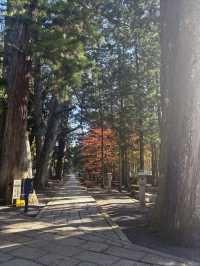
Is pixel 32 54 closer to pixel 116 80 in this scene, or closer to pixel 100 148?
pixel 116 80

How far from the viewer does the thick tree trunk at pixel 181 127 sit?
7781 mm

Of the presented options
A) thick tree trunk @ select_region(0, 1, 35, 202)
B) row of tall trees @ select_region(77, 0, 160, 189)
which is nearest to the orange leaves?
row of tall trees @ select_region(77, 0, 160, 189)

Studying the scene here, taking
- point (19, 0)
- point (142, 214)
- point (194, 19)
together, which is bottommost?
point (142, 214)

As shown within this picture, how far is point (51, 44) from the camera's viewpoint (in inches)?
429

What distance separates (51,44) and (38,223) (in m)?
5.01

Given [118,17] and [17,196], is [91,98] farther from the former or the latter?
[17,196]

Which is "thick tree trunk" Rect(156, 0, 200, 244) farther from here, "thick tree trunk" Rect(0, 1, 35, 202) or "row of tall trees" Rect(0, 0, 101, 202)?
"thick tree trunk" Rect(0, 1, 35, 202)

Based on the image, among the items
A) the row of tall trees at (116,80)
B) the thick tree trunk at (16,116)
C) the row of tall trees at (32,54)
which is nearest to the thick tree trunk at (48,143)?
the row of tall trees at (116,80)

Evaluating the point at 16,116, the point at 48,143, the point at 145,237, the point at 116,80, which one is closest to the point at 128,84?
the point at 116,80

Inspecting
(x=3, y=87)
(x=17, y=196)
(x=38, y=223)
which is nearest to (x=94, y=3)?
(x=3, y=87)

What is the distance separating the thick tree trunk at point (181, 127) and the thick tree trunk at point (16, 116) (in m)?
6.16

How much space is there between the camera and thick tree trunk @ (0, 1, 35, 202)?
13.0 meters

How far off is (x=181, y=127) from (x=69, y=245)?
325cm

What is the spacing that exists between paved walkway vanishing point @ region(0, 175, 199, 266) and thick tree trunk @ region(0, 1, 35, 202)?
3.65m
